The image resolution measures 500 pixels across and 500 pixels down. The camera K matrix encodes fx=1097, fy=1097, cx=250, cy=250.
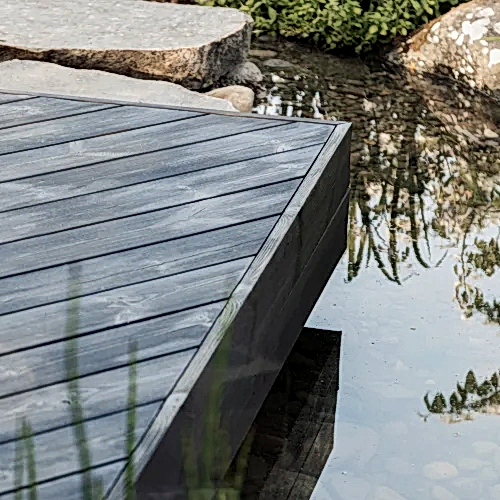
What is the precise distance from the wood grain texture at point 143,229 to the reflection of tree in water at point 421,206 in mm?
925

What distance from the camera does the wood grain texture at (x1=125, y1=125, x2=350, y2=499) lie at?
1691mm

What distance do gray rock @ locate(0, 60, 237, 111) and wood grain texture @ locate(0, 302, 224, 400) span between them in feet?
7.00

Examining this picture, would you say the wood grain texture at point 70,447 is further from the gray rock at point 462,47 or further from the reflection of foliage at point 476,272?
the gray rock at point 462,47

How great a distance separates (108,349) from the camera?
1.90 metres

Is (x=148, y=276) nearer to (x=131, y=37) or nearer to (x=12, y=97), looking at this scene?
(x=12, y=97)

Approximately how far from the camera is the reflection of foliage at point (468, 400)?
9.05ft

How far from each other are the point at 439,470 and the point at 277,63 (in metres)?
3.25

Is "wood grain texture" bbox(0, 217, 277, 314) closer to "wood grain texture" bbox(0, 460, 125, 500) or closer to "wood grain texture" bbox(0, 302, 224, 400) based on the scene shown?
"wood grain texture" bbox(0, 302, 224, 400)

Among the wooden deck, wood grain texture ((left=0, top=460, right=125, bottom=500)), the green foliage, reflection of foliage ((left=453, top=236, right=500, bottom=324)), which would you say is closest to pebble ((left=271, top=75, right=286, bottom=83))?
the green foliage

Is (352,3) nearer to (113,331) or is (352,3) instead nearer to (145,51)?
(145,51)

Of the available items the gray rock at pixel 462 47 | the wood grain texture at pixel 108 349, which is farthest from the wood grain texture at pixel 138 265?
the gray rock at pixel 462 47

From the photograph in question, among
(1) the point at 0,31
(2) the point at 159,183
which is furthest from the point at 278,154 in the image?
(1) the point at 0,31

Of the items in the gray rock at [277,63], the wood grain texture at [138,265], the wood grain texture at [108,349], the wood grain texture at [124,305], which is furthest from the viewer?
the gray rock at [277,63]

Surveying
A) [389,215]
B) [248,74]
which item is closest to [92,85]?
[248,74]
